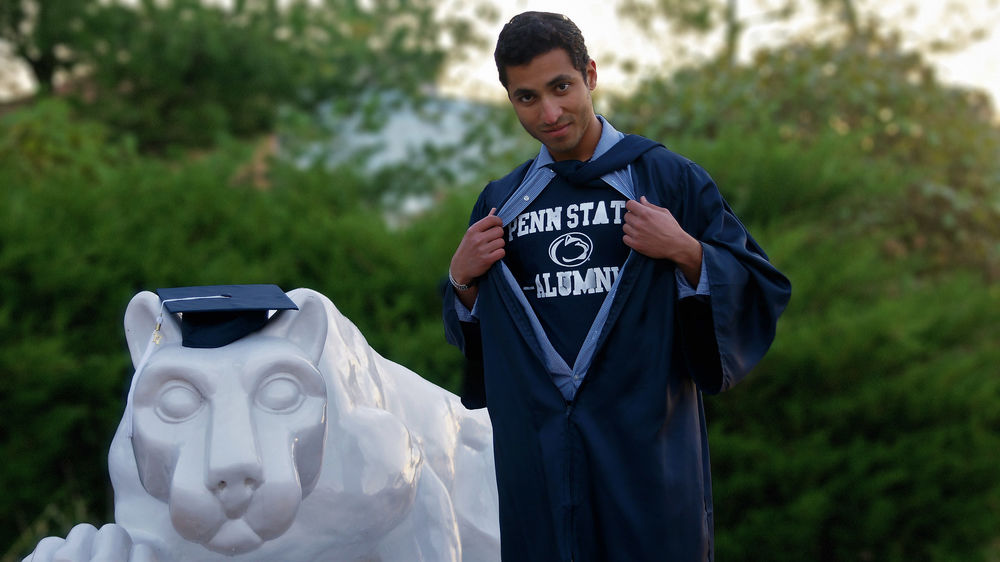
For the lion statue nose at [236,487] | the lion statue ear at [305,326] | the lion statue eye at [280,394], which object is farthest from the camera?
the lion statue ear at [305,326]

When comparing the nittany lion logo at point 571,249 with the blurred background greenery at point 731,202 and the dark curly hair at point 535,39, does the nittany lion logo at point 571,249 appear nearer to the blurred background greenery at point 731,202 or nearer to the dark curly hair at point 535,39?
the dark curly hair at point 535,39

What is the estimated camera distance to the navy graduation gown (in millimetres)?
2029

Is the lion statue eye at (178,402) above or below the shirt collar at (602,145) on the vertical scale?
below

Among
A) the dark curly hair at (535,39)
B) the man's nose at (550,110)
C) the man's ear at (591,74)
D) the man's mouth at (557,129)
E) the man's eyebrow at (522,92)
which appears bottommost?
the man's mouth at (557,129)

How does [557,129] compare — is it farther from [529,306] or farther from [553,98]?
[529,306]

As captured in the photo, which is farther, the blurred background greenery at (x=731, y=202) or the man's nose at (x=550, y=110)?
the blurred background greenery at (x=731, y=202)

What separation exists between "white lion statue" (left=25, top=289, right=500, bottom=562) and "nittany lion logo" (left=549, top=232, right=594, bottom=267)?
1.53 ft

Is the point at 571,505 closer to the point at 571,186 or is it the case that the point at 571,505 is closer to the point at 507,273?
the point at 507,273

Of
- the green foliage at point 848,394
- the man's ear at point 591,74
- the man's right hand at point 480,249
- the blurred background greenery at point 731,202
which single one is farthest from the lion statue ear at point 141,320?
the green foliage at point 848,394

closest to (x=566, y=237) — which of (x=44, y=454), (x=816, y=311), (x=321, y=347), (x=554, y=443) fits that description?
(x=554, y=443)

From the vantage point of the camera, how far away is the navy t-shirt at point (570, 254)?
6.99ft

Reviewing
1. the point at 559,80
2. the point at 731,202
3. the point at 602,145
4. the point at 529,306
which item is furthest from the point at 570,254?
the point at 731,202

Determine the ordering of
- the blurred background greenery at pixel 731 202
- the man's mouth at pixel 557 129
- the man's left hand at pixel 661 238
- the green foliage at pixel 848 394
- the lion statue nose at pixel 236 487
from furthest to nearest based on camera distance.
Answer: the green foliage at pixel 848 394 < the blurred background greenery at pixel 731 202 < the man's mouth at pixel 557 129 < the man's left hand at pixel 661 238 < the lion statue nose at pixel 236 487

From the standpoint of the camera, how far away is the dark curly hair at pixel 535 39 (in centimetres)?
206
